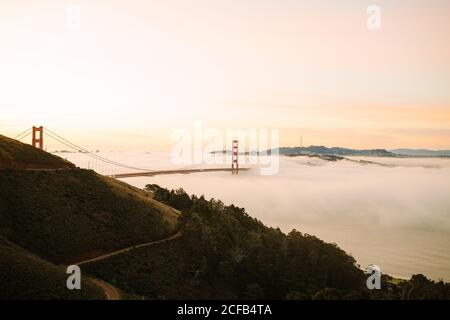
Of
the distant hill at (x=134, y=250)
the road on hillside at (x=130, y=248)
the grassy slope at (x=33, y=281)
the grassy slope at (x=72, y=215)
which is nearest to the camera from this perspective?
the grassy slope at (x=33, y=281)

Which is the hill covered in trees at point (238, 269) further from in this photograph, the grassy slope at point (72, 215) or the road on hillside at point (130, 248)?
the grassy slope at point (72, 215)

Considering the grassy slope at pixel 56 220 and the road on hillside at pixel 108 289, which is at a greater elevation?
the grassy slope at pixel 56 220

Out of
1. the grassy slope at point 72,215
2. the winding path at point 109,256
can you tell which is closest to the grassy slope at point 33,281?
the winding path at point 109,256

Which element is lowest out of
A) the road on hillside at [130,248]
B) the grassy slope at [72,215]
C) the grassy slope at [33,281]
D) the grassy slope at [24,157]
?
the road on hillside at [130,248]

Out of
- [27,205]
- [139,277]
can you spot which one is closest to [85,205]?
[27,205]

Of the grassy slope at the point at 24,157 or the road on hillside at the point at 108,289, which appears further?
the grassy slope at the point at 24,157

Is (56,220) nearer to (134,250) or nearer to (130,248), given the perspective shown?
(130,248)
